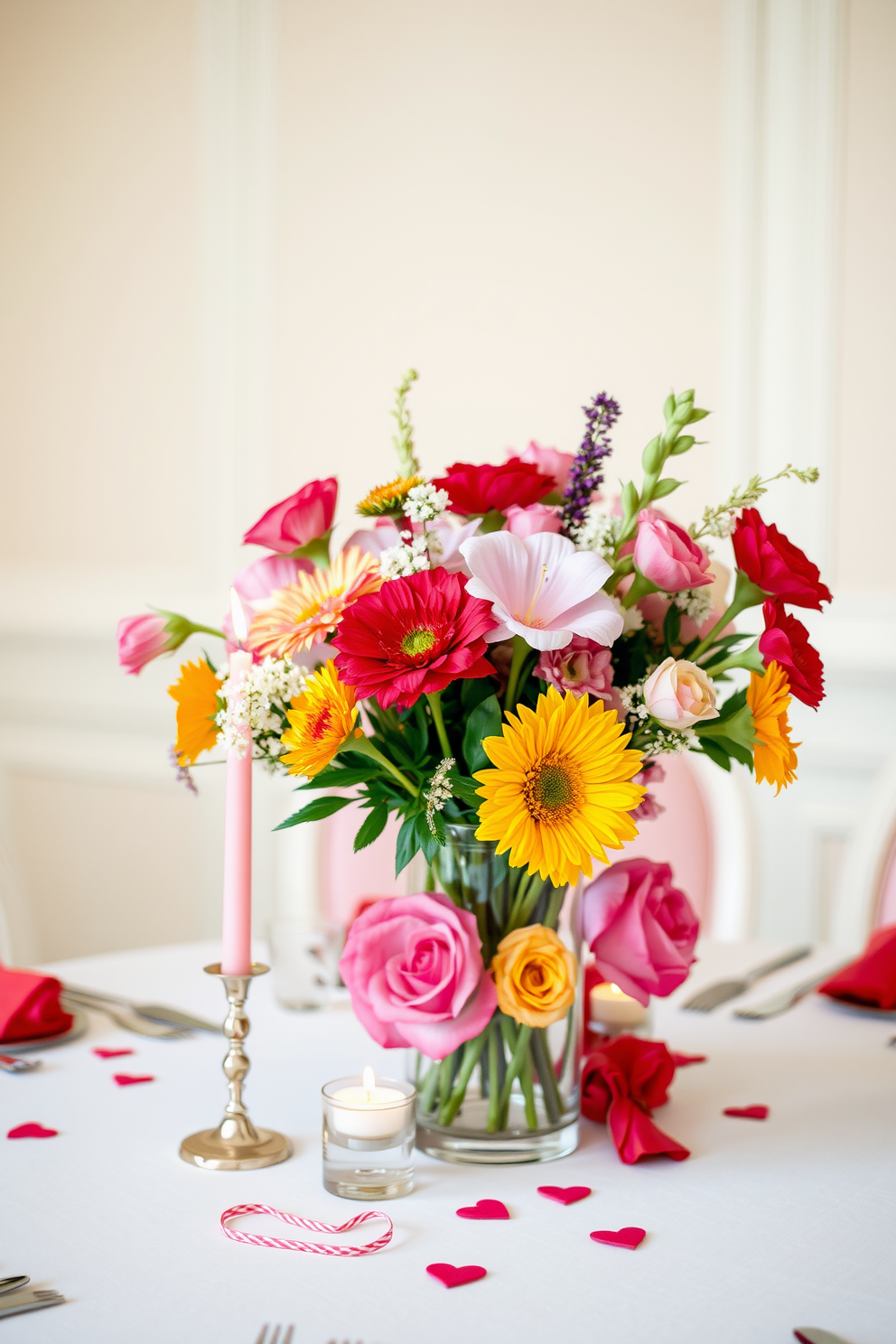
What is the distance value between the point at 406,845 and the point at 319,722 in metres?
0.10

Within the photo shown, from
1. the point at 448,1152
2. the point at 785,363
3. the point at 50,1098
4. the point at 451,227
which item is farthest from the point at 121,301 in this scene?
the point at 448,1152

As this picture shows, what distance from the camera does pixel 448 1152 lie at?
0.88 metres

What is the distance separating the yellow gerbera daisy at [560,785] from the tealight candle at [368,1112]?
19 centimetres

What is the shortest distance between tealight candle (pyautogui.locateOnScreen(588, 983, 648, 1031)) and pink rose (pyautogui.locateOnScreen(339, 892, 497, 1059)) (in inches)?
11.9

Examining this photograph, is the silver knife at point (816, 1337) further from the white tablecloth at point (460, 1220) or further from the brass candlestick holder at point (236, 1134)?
the brass candlestick holder at point (236, 1134)

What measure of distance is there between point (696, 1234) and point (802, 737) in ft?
5.37

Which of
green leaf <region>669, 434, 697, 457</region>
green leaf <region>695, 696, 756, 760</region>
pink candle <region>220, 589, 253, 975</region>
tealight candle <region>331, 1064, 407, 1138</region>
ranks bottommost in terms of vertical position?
tealight candle <region>331, 1064, 407, 1138</region>

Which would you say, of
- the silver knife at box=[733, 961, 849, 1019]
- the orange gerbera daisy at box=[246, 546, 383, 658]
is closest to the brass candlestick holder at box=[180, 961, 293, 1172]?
the orange gerbera daisy at box=[246, 546, 383, 658]

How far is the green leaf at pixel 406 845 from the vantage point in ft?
2.65

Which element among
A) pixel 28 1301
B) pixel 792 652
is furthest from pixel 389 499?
pixel 28 1301

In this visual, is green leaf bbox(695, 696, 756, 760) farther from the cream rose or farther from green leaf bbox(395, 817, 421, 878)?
green leaf bbox(395, 817, 421, 878)

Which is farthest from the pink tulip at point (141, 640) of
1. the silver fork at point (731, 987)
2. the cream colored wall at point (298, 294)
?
the cream colored wall at point (298, 294)

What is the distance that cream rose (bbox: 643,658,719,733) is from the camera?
784 mm

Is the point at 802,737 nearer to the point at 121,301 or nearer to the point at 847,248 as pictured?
the point at 847,248
